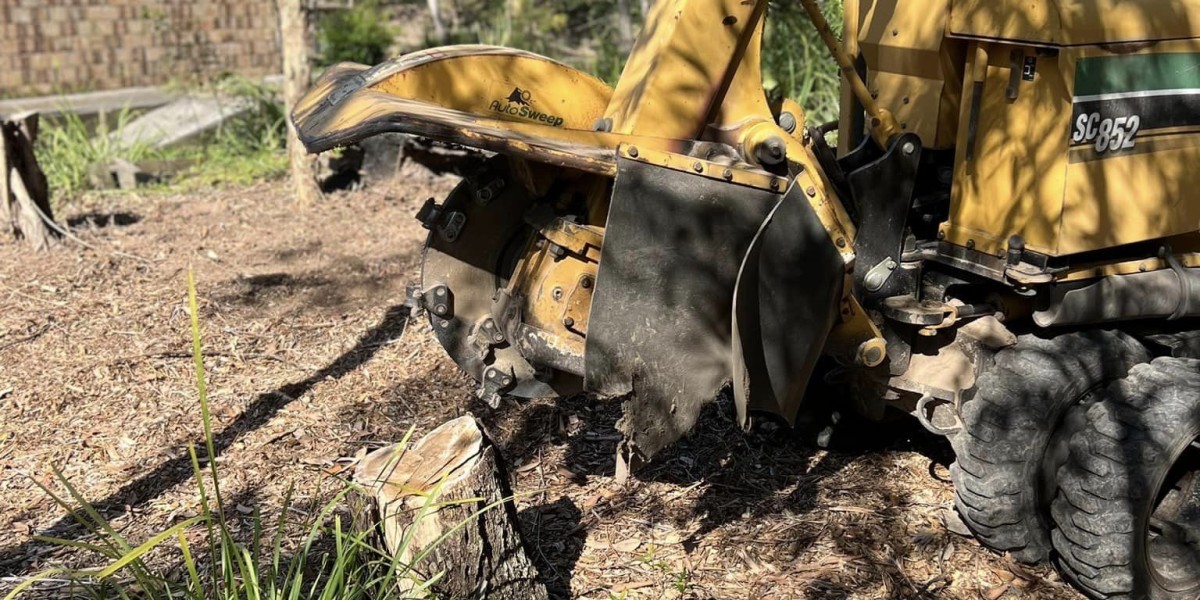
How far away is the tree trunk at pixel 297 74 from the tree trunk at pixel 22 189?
163 cm

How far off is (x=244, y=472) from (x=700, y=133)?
86.0 inches

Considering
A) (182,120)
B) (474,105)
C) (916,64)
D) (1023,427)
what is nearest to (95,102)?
(182,120)

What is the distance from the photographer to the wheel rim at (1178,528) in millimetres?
3553

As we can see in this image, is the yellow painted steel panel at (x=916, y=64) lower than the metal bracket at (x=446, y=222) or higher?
higher

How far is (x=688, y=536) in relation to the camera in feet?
12.6

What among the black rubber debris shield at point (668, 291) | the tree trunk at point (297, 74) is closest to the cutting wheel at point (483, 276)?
the black rubber debris shield at point (668, 291)

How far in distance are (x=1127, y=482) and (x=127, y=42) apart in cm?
1278

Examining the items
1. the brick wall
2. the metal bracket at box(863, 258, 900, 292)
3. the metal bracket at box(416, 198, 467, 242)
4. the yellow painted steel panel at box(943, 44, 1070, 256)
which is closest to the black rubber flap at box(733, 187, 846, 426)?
the metal bracket at box(863, 258, 900, 292)

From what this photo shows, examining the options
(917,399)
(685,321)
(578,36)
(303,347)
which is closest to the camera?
(685,321)

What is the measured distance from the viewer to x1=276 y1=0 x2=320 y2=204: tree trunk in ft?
25.7

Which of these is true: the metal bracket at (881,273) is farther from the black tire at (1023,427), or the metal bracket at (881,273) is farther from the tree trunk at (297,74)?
the tree trunk at (297,74)

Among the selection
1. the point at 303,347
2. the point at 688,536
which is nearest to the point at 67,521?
the point at 303,347

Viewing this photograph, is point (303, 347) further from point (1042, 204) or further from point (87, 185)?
point (87, 185)

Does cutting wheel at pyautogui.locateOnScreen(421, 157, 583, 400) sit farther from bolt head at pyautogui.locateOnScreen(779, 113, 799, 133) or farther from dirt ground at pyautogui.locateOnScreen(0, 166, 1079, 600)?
bolt head at pyautogui.locateOnScreen(779, 113, 799, 133)
